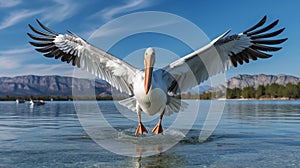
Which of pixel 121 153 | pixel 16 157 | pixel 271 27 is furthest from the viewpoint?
pixel 271 27

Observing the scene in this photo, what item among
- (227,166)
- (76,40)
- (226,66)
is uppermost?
(76,40)

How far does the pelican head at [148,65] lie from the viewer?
9.33 metres

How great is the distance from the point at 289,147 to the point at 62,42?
7.82m

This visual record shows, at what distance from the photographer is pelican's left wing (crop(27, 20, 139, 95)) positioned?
1097cm

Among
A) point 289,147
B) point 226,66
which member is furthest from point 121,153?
→ point 226,66

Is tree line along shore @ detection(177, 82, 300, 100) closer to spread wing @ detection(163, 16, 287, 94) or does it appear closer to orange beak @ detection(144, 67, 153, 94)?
spread wing @ detection(163, 16, 287, 94)

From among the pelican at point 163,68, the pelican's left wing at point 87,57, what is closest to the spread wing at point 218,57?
the pelican at point 163,68

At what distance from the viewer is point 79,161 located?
655 centimetres

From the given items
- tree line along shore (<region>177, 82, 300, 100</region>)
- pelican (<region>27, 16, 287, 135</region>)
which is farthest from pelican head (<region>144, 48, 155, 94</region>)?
tree line along shore (<region>177, 82, 300, 100</region>)

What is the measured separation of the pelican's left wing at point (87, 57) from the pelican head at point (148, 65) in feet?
2.95

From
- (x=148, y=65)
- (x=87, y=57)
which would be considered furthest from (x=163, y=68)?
(x=87, y=57)

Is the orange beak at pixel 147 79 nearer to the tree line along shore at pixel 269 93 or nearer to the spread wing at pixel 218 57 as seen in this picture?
the spread wing at pixel 218 57

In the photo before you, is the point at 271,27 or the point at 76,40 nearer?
the point at 271,27

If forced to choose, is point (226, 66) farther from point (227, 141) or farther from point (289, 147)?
point (289, 147)
